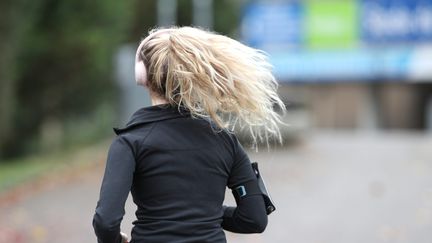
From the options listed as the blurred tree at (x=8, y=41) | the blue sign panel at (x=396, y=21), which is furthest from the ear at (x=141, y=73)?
the blue sign panel at (x=396, y=21)

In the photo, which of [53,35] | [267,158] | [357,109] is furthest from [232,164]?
[357,109]

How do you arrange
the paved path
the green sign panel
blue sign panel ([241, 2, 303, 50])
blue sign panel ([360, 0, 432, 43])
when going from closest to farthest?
1. the paved path
2. blue sign panel ([241, 2, 303, 50])
3. blue sign panel ([360, 0, 432, 43])
4. the green sign panel

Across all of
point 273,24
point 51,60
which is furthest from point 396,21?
point 51,60

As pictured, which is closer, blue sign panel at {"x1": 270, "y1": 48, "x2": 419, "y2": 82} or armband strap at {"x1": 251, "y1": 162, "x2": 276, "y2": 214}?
armband strap at {"x1": 251, "y1": 162, "x2": 276, "y2": 214}

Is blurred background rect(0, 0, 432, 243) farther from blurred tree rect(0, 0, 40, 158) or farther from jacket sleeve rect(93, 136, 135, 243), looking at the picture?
jacket sleeve rect(93, 136, 135, 243)

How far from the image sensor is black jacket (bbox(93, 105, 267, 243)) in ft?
8.37

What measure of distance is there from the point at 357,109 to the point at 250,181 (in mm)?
37029

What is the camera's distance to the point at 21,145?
79.0 ft

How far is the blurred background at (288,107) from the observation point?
9539 millimetres

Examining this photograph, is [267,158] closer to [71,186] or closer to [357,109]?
[71,186]

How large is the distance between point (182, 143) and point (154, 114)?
0.14 metres

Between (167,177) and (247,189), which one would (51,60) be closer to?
(247,189)

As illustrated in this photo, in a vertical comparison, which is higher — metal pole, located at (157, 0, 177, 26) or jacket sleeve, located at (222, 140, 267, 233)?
jacket sleeve, located at (222, 140, 267, 233)

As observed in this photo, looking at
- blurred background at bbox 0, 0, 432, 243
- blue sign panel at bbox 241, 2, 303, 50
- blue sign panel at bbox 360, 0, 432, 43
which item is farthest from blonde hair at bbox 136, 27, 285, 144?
blue sign panel at bbox 360, 0, 432, 43
